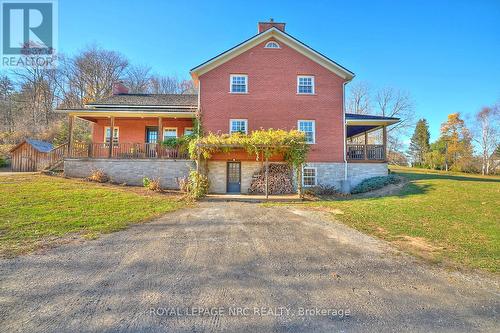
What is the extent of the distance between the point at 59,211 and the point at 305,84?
1524cm

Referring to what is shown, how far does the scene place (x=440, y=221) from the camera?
7.97 m

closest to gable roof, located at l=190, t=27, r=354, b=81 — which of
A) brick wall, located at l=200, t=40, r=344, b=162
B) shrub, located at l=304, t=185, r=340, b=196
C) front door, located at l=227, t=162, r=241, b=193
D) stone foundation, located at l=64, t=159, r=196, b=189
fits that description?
brick wall, located at l=200, t=40, r=344, b=162

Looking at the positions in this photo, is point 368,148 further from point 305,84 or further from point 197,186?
point 197,186

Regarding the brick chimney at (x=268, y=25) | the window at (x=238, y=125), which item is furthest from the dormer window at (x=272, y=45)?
the window at (x=238, y=125)

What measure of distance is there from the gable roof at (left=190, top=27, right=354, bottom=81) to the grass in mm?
9305

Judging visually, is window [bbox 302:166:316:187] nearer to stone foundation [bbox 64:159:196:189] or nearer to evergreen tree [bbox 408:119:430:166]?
stone foundation [bbox 64:159:196:189]

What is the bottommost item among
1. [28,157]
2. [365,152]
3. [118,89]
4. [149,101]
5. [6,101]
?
[28,157]

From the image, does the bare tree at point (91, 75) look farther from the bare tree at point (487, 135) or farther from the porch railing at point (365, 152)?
the bare tree at point (487, 135)

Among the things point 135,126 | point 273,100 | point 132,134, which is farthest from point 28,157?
point 273,100

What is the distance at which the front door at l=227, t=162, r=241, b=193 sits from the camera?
16.1m

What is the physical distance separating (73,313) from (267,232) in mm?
4842

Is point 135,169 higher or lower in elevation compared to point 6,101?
lower

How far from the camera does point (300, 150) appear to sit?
1327 centimetres

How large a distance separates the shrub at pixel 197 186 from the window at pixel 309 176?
6766mm
